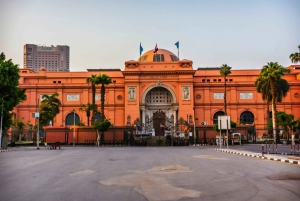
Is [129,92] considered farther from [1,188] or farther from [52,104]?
[1,188]

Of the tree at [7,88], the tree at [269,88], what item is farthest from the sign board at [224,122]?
the tree at [7,88]

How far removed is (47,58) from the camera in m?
194

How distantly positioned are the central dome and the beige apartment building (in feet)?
419

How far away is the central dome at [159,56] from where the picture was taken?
68000 millimetres

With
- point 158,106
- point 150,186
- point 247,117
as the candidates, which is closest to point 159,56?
point 158,106

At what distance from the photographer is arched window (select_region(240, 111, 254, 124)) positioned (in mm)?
63281

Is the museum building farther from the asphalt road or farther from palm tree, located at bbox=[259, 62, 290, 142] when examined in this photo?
the asphalt road

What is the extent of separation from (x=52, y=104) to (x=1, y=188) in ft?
155

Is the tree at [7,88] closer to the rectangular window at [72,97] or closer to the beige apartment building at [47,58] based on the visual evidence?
the rectangular window at [72,97]

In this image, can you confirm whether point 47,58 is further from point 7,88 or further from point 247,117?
point 7,88

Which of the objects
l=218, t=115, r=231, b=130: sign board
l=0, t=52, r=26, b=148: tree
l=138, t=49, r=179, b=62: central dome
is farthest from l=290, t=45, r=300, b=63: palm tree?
l=138, t=49, r=179, b=62: central dome

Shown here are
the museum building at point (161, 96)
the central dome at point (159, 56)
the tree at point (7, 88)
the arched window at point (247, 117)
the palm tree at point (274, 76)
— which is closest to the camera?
the tree at point (7, 88)

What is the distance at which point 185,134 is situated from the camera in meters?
47.5

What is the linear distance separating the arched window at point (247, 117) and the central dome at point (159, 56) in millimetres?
17515
